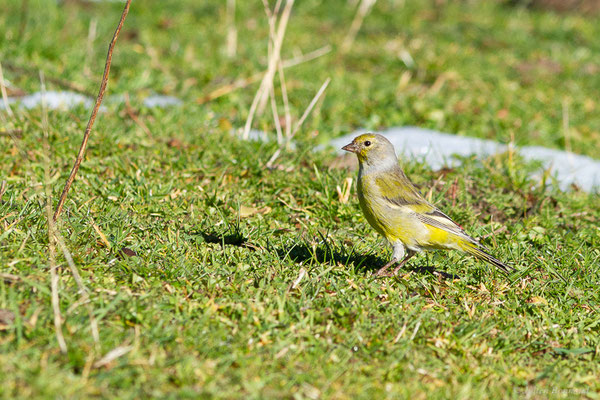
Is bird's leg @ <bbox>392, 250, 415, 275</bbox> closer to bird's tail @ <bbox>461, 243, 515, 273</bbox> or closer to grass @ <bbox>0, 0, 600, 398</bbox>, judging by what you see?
grass @ <bbox>0, 0, 600, 398</bbox>

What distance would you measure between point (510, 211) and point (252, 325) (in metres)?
3.32

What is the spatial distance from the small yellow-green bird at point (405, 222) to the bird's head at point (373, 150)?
15 centimetres

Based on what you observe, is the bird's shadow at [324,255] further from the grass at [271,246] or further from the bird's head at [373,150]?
the bird's head at [373,150]

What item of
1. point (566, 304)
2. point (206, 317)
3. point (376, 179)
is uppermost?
point (376, 179)

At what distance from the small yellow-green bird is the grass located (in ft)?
0.70

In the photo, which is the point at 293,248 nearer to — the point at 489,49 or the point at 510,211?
the point at 510,211

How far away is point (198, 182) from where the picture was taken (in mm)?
6199

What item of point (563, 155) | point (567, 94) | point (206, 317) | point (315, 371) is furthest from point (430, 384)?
point (567, 94)

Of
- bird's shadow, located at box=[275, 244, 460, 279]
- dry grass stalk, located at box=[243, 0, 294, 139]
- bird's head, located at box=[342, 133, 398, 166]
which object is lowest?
bird's shadow, located at box=[275, 244, 460, 279]

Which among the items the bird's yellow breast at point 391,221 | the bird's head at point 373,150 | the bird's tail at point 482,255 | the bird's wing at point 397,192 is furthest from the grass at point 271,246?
the bird's head at point 373,150

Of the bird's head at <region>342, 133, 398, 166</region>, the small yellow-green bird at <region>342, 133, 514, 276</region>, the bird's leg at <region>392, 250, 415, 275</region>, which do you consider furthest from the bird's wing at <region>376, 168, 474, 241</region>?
the bird's leg at <region>392, 250, 415, 275</region>

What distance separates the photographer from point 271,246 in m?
5.10

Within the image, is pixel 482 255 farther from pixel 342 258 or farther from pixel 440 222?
pixel 342 258

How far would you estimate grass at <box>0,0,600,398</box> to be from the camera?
3619 millimetres
